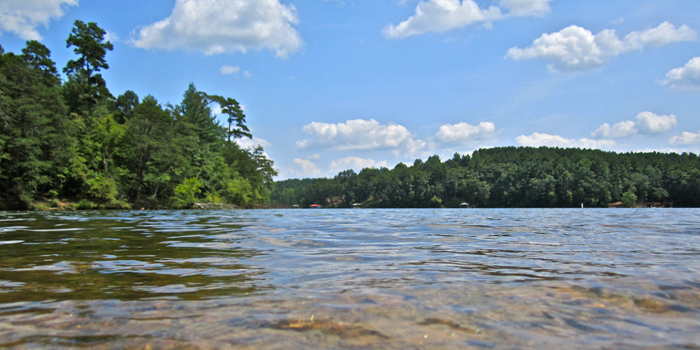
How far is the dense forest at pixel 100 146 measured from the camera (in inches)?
1419

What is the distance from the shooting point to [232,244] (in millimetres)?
7887

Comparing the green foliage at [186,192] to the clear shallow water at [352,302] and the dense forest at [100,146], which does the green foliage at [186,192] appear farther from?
the clear shallow water at [352,302]

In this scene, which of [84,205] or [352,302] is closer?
[352,302]

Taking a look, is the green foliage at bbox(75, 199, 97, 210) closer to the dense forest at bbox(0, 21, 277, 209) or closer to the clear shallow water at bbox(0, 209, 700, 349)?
the dense forest at bbox(0, 21, 277, 209)

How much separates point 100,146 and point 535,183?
10989 centimetres

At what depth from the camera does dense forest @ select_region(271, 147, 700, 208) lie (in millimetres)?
102000

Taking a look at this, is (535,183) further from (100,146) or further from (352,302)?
(352,302)

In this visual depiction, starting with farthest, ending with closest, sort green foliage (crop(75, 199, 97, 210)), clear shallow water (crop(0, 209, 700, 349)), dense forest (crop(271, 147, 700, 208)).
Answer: dense forest (crop(271, 147, 700, 208))
green foliage (crop(75, 199, 97, 210))
clear shallow water (crop(0, 209, 700, 349))

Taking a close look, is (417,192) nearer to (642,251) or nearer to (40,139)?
(40,139)

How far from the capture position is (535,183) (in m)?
114

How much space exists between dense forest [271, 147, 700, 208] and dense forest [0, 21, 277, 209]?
268ft

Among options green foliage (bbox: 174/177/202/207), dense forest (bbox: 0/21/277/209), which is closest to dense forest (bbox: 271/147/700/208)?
dense forest (bbox: 0/21/277/209)

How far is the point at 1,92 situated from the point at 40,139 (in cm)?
506

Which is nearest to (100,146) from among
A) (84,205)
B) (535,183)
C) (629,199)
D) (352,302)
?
(84,205)
